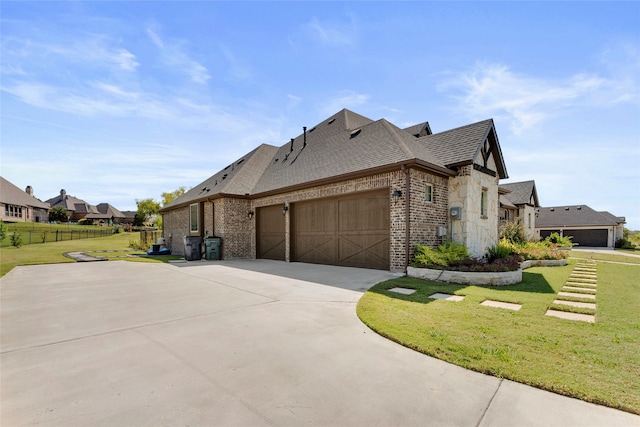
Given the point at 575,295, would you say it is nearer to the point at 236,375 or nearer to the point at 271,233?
the point at 236,375

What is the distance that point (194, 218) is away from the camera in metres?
18.5

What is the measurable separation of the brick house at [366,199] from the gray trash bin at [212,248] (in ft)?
1.08

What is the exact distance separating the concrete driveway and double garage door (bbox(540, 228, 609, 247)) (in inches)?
1606

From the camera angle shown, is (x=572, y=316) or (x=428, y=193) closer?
(x=572, y=316)

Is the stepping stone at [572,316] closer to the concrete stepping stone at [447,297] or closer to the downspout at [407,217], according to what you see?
the concrete stepping stone at [447,297]

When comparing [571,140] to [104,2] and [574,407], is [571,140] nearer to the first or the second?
[574,407]

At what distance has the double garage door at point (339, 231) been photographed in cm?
1031


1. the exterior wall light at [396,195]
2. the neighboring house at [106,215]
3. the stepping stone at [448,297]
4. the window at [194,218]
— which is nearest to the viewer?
the stepping stone at [448,297]

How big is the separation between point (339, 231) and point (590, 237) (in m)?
37.2

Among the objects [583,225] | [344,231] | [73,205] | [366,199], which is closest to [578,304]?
[366,199]

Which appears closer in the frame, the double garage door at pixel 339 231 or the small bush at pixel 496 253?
the double garage door at pixel 339 231

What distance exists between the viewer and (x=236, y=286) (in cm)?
790

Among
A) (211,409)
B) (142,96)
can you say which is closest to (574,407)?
(211,409)

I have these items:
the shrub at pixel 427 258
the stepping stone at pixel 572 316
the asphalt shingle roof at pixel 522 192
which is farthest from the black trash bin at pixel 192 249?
the asphalt shingle roof at pixel 522 192
